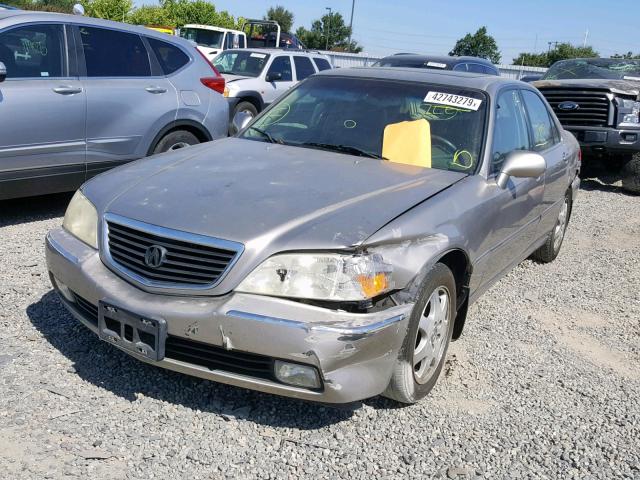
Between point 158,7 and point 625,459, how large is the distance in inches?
1756

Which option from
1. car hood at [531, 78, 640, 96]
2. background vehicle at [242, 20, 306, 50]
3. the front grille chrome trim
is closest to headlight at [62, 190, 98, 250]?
the front grille chrome trim

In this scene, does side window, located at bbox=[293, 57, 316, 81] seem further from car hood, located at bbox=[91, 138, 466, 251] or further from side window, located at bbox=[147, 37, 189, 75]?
car hood, located at bbox=[91, 138, 466, 251]

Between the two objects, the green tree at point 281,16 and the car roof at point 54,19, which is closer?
the car roof at point 54,19

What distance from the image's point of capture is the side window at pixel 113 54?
591cm

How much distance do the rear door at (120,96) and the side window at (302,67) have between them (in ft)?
25.2

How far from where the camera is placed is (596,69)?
1130 centimetres

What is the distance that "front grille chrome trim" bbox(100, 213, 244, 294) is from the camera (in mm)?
2801

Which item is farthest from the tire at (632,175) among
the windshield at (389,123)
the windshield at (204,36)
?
the windshield at (204,36)

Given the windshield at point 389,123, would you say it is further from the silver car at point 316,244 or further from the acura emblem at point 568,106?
the acura emblem at point 568,106

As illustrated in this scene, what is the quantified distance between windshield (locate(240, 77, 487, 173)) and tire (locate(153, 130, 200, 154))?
212cm

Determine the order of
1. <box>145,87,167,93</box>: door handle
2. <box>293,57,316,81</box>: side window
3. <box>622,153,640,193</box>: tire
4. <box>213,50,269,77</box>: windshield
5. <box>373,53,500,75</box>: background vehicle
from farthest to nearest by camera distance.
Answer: <box>293,57,316,81</box>: side window, <box>213,50,269,77</box>: windshield, <box>373,53,500,75</box>: background vehicle, <box>622,153,640,193</box>: tire, <box>145,87,167,93</box>: door handle

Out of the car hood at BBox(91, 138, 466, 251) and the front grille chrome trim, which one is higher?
the car hood at BBox(91, 138, 466, 251)

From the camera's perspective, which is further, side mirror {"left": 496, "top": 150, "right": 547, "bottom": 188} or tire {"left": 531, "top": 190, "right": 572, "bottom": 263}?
tire {"left": 531, "top": 190, "right": 572, "bottom": 263}

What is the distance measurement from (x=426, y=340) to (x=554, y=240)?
301 centimetres
